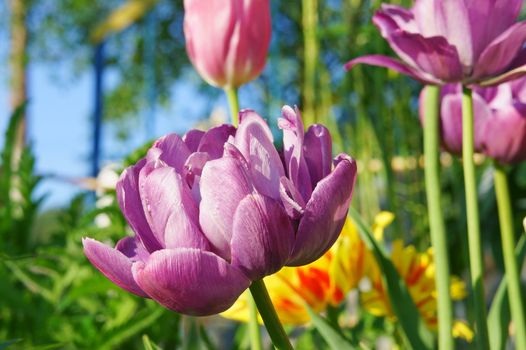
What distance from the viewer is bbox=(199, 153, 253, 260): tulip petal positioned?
260 mm

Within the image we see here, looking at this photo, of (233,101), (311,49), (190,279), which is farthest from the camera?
(311,49)

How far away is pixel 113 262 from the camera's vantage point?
0.86 feet

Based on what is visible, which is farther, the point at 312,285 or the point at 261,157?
the point at 312,285

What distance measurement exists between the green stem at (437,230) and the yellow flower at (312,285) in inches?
6.7

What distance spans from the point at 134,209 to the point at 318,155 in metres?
0.07

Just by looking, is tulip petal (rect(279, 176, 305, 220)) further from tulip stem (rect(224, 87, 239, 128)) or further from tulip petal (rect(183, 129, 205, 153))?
tulip stem (rect(224, 87, 239, 128))

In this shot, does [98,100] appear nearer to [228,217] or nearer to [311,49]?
[311,49]

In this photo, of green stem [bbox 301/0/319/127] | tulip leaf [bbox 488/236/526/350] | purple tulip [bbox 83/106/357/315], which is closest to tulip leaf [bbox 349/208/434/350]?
tulip leaf [bbox 488/236/526/350]

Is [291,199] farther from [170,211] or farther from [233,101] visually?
[233,101]

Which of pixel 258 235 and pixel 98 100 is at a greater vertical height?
pixel 258 235

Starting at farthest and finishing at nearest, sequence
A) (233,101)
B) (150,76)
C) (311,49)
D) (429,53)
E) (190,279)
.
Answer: (150,76) → (311,49) → (233,101) → (429,53) → (190,279)

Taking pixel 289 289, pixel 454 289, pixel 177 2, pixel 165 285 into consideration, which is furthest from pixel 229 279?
pixel 177 2

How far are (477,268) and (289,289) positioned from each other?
183mm

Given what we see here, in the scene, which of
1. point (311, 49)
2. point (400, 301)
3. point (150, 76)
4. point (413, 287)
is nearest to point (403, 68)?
point (400, 301)
